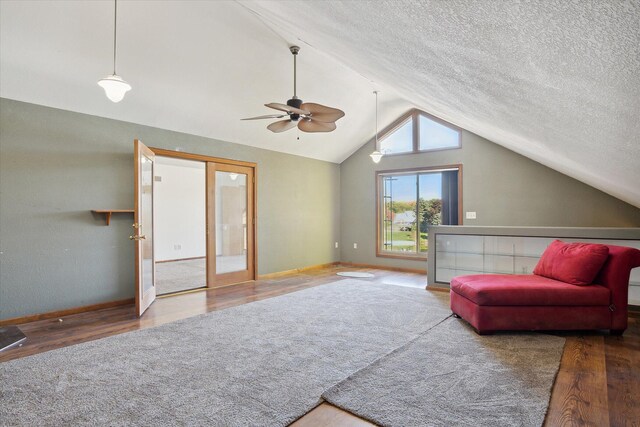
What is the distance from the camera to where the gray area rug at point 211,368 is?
207 centimetres

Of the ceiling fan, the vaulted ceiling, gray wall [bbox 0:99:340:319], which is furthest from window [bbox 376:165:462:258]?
gray wall [bbox 0:99:340:319]

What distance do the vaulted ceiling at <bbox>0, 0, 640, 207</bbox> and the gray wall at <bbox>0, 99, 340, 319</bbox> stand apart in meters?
0.24

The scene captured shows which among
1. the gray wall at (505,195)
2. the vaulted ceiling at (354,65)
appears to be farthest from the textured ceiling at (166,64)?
the gray wall at (505,195)

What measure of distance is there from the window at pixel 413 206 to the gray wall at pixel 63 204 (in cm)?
434

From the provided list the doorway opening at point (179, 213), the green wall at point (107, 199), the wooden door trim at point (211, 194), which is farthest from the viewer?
the doorway opening at point (179, 213)

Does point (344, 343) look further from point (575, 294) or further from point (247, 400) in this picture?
point (575, 294)

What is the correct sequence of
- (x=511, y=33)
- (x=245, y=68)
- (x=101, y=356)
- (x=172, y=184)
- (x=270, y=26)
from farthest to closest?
(x=172, y=184), (x=245, y=68), (x=270, y=26), (x=101, y=356), (x=511, y=33)

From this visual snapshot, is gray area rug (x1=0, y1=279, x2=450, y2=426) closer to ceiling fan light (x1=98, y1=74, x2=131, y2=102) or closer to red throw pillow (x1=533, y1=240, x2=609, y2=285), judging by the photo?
red throw pillow (x1=533, y1=240, x2=609, y2=285)

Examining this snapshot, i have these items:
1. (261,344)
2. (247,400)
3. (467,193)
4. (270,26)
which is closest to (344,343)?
(261,344)

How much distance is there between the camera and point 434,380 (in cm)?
243

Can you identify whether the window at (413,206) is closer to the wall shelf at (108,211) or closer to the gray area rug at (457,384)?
the gray area rug at (457,384)

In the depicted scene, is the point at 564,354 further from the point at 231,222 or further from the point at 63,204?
the point at 63,204

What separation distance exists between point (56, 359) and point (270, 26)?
404 cm

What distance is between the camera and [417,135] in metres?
7.19
